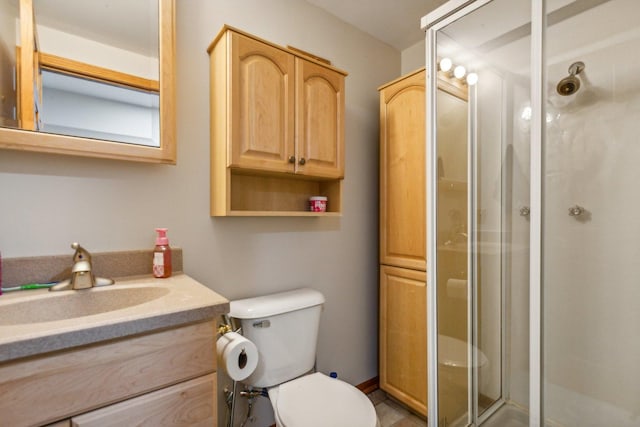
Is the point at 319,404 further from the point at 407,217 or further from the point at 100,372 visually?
the point at 407,217

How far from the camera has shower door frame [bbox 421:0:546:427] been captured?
45.1 inches

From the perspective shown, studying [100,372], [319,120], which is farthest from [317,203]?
[100,372]

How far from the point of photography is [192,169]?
133 centimetres

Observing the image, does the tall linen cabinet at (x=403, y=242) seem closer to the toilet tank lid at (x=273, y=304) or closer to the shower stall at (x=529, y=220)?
the shower stall at (x=529, y=220)

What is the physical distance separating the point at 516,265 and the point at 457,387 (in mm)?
673

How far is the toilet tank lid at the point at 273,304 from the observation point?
1.29 meters

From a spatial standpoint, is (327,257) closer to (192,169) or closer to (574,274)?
(192,169)

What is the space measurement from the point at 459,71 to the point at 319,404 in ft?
5.19

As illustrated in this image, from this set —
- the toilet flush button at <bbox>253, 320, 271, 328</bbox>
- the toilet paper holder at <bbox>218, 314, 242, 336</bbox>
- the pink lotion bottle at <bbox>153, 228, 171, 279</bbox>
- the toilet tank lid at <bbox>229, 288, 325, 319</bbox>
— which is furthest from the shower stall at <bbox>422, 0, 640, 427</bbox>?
the pink lotion bottle at <bbox>153, 228, 171, 279</bbox>

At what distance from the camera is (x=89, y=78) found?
1.09 metres

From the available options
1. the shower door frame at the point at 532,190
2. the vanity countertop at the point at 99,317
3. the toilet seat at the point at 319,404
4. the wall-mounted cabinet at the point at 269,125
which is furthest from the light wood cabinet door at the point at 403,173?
the vanity countertop at the point at 99,317

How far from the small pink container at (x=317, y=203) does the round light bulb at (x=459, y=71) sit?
868mm

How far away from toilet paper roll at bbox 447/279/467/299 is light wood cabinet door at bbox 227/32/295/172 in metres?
0.95

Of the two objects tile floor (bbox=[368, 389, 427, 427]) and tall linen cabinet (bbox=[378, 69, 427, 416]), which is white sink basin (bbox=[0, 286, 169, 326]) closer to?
tall linen cabinet (bbox=[378, 69, 427, 416])
